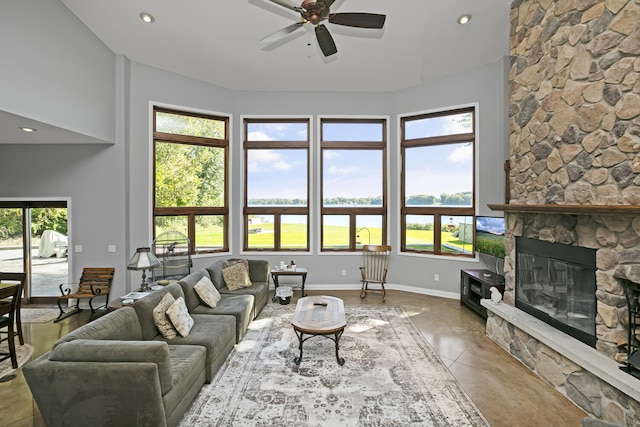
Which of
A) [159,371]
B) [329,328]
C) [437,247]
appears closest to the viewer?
[159,371]

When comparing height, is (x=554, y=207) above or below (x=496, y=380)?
above

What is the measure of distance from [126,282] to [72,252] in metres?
1.03

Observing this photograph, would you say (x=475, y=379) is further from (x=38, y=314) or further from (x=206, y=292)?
(x=38, y=314)

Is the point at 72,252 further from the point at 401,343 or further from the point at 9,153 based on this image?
the point at 401,343

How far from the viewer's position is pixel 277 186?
6320 mm

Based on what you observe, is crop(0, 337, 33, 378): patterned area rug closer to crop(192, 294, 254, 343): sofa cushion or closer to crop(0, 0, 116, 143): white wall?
crop(192, 294, 254, 343): sofa cushion

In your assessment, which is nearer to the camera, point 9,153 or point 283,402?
point 283,402

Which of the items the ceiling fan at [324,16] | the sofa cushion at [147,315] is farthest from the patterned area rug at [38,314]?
the ceiling fan at [324,16]

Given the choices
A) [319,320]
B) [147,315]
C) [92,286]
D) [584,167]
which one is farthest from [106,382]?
[584,167]

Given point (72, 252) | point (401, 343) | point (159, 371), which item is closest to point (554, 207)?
point (401, 343)

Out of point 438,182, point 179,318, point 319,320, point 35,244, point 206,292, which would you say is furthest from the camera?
point 438,182

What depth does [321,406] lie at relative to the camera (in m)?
2.58

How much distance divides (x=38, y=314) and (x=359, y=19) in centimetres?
630

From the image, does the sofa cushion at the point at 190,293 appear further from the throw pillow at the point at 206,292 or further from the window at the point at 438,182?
the window at the point at 438,182
